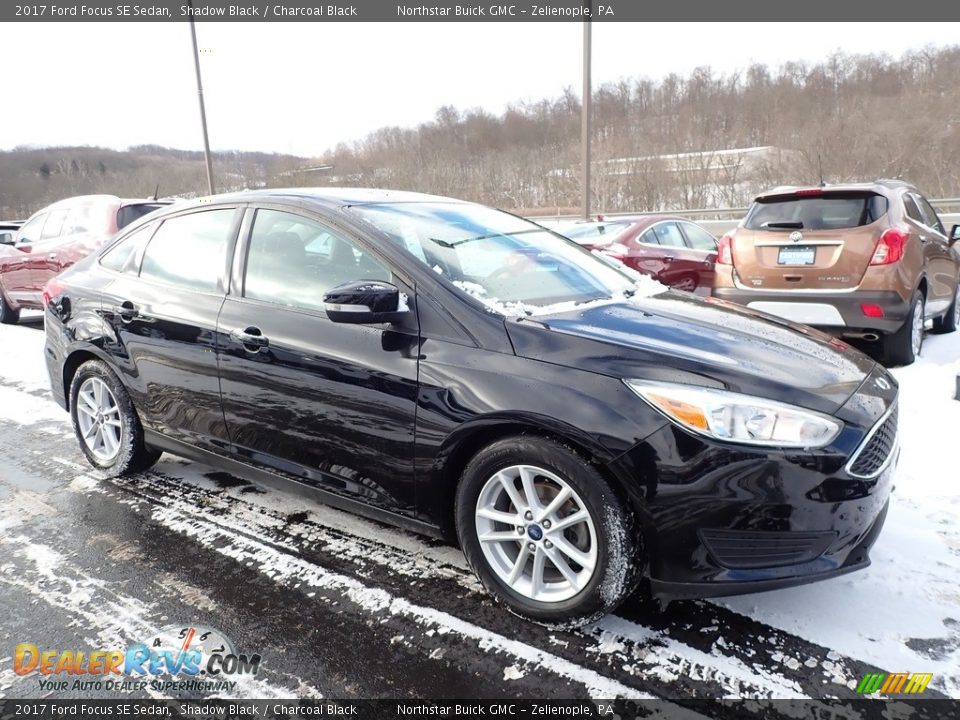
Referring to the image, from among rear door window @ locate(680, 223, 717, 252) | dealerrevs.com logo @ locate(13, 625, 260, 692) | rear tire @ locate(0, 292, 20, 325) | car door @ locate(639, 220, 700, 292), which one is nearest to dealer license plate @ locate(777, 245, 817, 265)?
car door @ locate(639, 220, 700, 292)

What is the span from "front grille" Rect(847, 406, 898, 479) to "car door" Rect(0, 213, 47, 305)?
10.5 metres

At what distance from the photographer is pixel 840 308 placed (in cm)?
544

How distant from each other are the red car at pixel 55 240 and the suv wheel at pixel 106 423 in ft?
16.3

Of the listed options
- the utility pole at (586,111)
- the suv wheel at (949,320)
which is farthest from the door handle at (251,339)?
the utility pole at (586,111)

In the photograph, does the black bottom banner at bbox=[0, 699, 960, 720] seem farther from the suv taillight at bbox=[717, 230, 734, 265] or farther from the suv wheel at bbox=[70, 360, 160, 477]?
the suv taillight at bbox=[717, 230, 734, 265]

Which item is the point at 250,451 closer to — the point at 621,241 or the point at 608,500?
the point at 608,500

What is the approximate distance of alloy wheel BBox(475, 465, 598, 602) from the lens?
2.28 m

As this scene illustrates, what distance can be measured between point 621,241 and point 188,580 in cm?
671

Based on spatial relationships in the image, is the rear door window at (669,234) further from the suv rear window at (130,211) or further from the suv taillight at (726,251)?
the suv rear window at (130,211)

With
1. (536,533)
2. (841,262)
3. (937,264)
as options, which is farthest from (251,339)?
(937,264)

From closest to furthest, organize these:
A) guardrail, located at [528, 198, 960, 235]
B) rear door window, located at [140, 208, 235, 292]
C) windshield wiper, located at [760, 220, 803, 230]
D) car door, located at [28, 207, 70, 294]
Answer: rear door window, located at [140, 208, 235, 292], windshield wiper, located at [760, 220, 803, 230], car door, located at [28, 207, 70, 294], guardrail, located at [528, 198, 960, 235]

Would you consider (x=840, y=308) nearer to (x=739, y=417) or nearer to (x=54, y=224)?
(x=739, y=417)

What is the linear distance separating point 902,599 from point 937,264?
4974mm

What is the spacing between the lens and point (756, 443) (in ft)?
6.75
